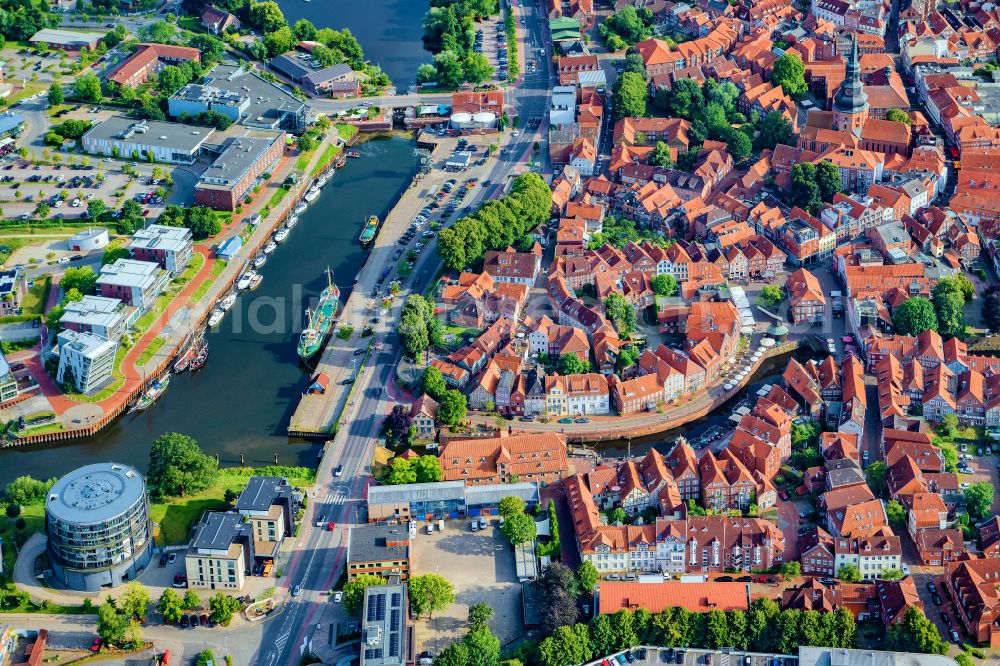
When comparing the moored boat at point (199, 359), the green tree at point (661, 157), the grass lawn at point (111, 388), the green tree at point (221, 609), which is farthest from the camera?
the green tree at point (661, 157)

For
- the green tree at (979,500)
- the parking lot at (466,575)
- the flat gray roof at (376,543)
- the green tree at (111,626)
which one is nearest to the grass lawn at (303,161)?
the parking lot at (466,575)

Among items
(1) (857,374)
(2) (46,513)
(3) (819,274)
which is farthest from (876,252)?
(2) (46,513)

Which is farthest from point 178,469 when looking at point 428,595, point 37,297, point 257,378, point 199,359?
point 37,297

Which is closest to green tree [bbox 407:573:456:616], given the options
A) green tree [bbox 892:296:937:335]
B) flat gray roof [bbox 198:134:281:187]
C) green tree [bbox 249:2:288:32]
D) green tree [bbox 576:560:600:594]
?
green tree [bbox 576:560:600:594]

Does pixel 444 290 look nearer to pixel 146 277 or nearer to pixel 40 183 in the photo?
pixel 146 277

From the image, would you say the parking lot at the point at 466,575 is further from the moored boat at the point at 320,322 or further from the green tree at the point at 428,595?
the moored boat at the point at 320,322

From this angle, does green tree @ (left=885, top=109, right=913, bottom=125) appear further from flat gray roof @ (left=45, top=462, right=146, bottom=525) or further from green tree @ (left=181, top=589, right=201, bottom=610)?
green tree @ (left=181, top=589, right=201, bottom=610)

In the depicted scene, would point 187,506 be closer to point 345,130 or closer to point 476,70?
point 345,130
